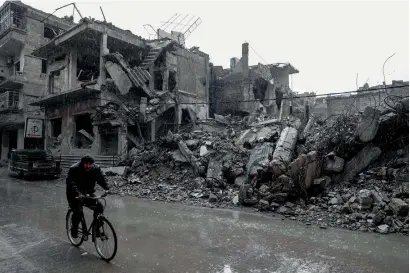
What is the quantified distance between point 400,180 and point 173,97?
15.0 metres

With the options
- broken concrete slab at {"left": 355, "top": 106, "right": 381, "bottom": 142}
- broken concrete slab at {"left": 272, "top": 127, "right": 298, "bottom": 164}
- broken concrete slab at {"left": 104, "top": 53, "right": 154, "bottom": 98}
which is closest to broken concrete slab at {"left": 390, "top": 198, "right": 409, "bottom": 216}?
broken concrete slab at {"left": 355, "top": 106, "right": 381, "bottom": 142}

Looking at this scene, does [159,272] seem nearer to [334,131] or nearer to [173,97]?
[334,131]

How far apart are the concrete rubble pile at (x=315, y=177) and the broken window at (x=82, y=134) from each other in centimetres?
733

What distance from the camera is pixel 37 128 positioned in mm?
21797

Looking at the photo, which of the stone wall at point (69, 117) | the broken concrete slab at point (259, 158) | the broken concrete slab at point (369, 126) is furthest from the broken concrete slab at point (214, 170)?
the stone wall at point (69, 117)

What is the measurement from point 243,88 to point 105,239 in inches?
892

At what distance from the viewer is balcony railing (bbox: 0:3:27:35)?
80.6ft

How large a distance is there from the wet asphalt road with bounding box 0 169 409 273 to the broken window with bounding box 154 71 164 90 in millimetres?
15135

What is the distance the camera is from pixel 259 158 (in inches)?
428

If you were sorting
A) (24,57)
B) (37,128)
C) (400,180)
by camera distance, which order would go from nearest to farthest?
(400,180) < (37,128) < (24,57)

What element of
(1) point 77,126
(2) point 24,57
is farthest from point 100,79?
(2) point 24,57

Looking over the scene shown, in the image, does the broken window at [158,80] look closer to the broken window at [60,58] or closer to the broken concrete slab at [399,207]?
the broken window at [60,58]

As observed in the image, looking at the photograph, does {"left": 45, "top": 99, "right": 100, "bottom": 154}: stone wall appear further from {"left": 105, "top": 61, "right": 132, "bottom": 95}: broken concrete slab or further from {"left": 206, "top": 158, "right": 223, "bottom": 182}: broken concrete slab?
{"left": 206, "top": 158, "right": 223, "bottom": 182}: broken concrete slab

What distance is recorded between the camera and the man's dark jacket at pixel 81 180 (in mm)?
4629
